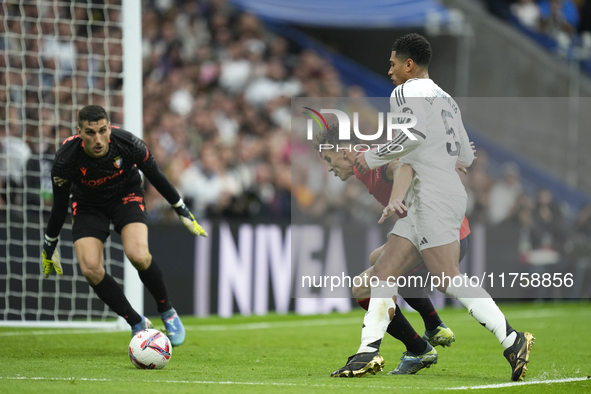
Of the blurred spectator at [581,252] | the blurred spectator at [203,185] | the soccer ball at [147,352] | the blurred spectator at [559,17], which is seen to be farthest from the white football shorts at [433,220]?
the blurred spectator at [559,17]

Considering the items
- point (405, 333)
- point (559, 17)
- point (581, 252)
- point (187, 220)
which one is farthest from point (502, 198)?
point (405, 333)

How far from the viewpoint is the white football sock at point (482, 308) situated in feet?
16.3

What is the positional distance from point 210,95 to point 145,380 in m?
10.1

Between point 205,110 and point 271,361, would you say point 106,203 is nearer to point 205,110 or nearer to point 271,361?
point 271,361

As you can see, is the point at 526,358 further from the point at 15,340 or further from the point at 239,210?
the point at 239,210

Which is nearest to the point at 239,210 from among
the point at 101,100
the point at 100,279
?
the point at 101,100

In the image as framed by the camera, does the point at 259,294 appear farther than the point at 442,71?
No

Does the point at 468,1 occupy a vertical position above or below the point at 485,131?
above

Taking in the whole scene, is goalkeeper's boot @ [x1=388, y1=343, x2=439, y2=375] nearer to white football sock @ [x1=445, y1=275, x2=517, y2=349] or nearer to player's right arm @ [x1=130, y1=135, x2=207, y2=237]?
white football sock @ [x1=445, y1=275, x2=517, y2=349]

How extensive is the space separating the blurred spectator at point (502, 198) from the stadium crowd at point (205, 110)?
2 cm

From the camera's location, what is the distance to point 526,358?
195 inches

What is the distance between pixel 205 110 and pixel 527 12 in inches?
315

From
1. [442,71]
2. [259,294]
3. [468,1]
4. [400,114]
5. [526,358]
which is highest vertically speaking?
[468,1]

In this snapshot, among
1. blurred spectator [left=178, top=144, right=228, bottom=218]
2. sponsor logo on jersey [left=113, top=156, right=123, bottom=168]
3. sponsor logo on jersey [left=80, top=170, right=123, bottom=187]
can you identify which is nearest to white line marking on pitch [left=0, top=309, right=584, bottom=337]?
blurred spectator [left=178, top=144, right=228, bottom=218]
